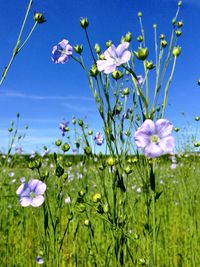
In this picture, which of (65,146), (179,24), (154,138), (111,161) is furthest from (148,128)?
(179,24)

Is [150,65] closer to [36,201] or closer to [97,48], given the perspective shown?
[97,48]

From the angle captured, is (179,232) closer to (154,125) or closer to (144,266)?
(144,266)

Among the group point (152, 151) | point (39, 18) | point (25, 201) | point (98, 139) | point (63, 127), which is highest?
point (39, 18)

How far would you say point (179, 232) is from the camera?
12.7 feet

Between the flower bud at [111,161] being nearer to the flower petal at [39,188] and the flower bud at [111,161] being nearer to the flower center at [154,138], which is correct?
the flower petal at [39,188]

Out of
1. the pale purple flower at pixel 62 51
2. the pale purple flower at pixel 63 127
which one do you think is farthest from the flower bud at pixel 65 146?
the pale purple flower at pixel 63 127

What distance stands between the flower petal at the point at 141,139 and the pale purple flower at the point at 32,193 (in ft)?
2.31

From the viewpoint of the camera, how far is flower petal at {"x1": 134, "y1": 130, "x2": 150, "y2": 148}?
1.00 m

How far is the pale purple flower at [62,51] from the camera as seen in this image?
5.27 feet

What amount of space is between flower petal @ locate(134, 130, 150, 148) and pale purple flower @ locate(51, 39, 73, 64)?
710mm

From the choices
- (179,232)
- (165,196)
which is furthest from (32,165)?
(165,196)

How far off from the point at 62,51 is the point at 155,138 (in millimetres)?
766

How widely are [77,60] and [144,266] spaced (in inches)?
32.3

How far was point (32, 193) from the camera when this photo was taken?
5.52ft
